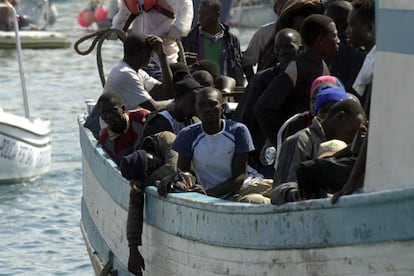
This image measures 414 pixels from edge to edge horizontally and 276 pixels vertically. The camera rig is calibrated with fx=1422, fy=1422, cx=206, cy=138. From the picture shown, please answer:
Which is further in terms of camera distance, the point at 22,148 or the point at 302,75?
the point at 22,148

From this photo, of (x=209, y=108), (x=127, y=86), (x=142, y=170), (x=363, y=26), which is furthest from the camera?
(x=127, y=86)

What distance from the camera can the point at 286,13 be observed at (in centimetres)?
912

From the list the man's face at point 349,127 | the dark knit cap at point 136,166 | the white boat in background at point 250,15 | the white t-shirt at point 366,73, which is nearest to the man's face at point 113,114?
the dark knit cap at point 136,166

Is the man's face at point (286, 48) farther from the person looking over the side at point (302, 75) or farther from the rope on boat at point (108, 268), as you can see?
the rope on boat at point (108, 268)

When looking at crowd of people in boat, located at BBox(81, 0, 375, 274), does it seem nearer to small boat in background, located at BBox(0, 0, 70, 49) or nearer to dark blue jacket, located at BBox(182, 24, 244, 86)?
dark blue jacket, located at BBox(182, 24, 244, 86)

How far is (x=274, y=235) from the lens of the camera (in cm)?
626

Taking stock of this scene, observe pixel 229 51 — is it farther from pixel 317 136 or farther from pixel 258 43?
pixel 317 136

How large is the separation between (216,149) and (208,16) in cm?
313

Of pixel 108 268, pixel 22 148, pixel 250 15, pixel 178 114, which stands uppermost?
pixel 178 114

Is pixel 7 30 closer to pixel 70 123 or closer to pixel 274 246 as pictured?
pixel 70 123

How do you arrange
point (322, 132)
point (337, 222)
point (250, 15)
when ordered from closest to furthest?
point (337, 222) → point (322, 132) → point (250, 15)

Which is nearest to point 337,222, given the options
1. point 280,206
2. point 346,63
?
point 280,206

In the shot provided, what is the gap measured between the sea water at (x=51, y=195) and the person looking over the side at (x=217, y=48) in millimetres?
2846

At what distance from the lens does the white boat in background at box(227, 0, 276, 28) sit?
47.6m
